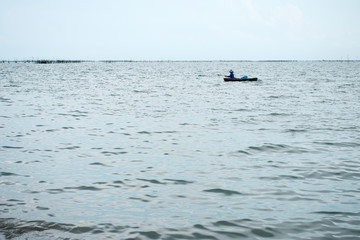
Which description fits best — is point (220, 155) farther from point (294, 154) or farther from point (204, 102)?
point (204, 102)

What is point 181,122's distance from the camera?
18.0 metres

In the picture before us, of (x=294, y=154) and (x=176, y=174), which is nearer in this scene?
(x=176, y=174)

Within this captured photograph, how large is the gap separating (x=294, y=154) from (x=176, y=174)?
4574 millimetres

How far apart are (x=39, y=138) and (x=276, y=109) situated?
15142 millimetres

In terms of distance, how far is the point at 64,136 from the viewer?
14383mm

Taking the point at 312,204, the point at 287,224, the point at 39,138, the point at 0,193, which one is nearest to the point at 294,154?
the point at 312,204

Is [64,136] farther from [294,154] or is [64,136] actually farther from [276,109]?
[276,109]

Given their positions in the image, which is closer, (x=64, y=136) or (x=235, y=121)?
(x=64, y=136)

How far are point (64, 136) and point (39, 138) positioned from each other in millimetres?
972

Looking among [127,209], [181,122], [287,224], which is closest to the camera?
[287,224]

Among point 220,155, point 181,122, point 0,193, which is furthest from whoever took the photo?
point 181,122

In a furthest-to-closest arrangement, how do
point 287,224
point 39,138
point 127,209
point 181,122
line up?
1. point 181,122
2. point 39,138
3. point 127,209
4. point 287,224

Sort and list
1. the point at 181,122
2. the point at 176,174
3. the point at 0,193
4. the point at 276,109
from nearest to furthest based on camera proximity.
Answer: the point at 0,193 < the point at 176,174 < the point at 181,122 < the point at 276,109

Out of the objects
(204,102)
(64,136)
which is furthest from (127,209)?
(204,102)
